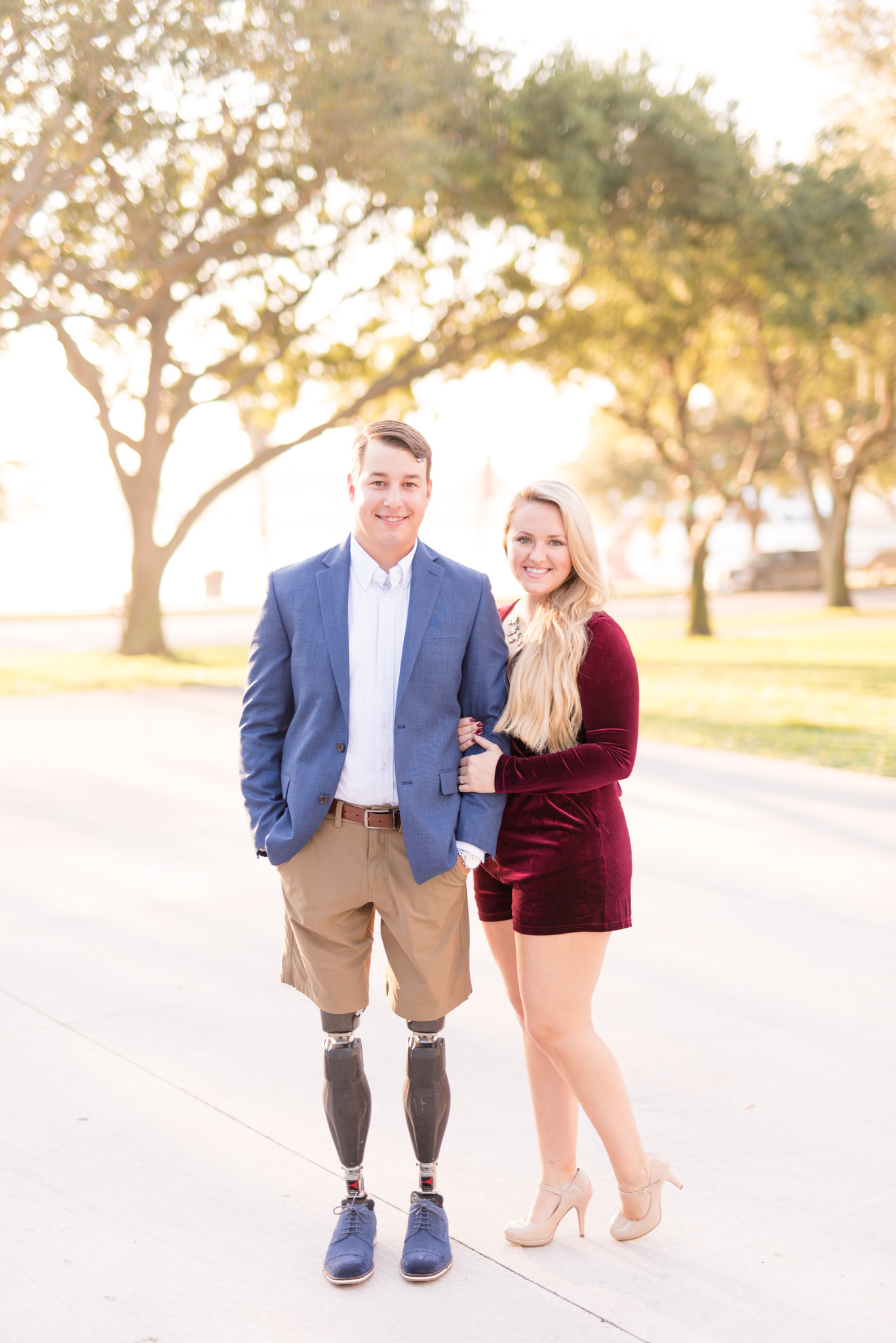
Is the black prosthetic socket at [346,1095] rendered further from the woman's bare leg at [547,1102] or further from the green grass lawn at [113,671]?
the green grass lawn at [113,671]

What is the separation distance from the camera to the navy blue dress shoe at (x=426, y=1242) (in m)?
2.86

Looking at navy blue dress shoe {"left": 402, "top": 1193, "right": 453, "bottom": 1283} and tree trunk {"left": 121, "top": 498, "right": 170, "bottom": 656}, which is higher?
tree trunk {"left": 121, "top": 498, "right": 170, "bottom": 656}

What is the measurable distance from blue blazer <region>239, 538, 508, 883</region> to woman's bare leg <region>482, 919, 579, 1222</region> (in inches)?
12.0

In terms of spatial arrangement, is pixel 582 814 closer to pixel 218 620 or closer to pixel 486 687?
pixel 486 687

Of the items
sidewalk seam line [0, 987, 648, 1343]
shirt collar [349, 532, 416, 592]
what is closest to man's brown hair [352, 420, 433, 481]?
shirt collar [349, 532, 416, 592]

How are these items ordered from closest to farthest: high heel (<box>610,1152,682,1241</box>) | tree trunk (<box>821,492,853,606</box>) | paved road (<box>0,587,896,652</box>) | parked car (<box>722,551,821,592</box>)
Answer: high heel (<box>610,1152,682,1241</box>), paved road (<box>0,587,896,652</box>), tree trunk (<box>821,492,853,606</box>), parked car (<box>722,551,821,592</box>)

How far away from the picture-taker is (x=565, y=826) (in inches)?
116

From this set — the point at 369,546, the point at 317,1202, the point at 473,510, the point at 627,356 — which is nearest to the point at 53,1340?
the point at 317,1202

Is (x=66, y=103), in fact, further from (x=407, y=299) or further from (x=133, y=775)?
(x=407, y=299)

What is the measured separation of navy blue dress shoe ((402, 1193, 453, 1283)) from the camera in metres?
2.86

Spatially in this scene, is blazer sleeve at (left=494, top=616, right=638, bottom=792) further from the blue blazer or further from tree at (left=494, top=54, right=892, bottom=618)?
tree at (left=494, top=54, right=892, bottom=618)

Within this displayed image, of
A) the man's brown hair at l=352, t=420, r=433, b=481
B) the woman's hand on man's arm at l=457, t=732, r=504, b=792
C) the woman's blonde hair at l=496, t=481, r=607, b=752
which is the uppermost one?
the man's brown hair at l=352, t=420, r=433, b=481

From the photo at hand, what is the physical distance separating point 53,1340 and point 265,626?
5.23ft

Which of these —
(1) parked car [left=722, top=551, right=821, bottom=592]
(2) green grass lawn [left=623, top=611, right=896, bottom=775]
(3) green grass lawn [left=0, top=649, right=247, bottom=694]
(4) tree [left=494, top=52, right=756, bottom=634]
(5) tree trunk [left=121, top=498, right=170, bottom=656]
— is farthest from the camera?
(1) parked car [left=722, top=551, right=821, bottom=592]
